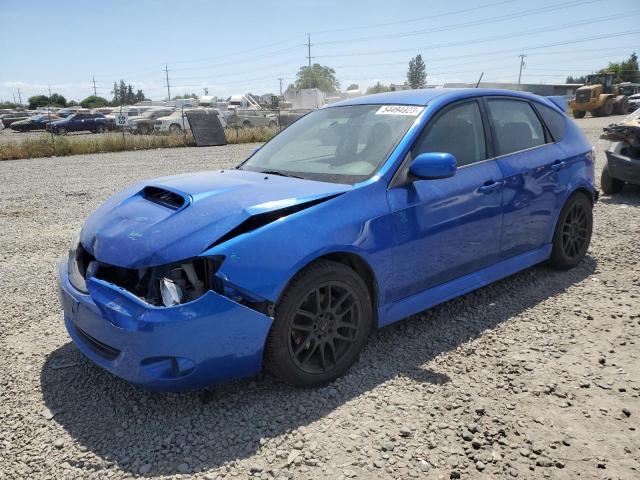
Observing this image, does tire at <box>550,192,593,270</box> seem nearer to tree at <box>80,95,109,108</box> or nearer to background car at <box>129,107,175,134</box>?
background car at <box>129,107,175,134</box>

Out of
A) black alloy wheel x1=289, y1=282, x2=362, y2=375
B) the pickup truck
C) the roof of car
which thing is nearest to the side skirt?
black alloy wheel x1=289, y1=282, x2=362, y2=375

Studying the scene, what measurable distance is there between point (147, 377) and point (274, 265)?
84cm

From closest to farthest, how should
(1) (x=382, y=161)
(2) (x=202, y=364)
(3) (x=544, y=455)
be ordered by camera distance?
1. (3) (x=544, y=455)
2. (2) (x=202, y=364)
3. (1) (x=382, y=161)

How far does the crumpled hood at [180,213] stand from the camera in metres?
2.63

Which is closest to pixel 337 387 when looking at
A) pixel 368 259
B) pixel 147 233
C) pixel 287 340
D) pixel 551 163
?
A: pixel 287 340

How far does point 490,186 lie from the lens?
12.2 ft

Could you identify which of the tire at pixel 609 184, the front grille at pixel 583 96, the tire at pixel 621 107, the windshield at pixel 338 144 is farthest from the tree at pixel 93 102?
the windshield at pixel 338 144

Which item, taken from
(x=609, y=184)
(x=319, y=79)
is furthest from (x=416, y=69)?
(x=609, y=184)

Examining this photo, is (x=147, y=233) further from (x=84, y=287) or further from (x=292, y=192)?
(x=292, y=192)

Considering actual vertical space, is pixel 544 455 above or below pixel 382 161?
below

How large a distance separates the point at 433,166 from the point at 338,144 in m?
0.84

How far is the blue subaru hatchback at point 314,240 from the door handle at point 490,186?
0.04ft

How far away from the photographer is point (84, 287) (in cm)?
284

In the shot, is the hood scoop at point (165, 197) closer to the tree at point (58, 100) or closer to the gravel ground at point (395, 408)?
the gravel ground at point (395, 408)
